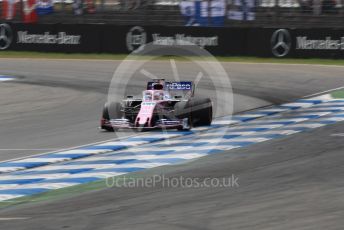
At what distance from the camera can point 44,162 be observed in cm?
1323

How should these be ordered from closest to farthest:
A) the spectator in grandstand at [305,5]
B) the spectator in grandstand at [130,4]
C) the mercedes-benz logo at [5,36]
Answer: the spectator in grandstand at [305,5]
the mercedes-benz logo at [5,36]
the spectator in grandstand at [130,4]

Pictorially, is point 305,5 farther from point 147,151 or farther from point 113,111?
point 147,151

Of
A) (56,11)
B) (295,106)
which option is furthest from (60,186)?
(56,11)

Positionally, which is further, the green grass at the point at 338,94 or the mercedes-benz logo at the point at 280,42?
the mercedes-benz logo at the point at 280,42

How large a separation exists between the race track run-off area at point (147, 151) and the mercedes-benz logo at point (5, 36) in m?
17.7

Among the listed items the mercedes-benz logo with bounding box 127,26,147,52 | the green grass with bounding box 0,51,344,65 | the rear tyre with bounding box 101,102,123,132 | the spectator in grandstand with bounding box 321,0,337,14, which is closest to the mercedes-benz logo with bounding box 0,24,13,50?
the green grass with bounding box 0,51,344,65

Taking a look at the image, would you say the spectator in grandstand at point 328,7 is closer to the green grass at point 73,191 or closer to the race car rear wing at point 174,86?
the race car rear wing at point 174,86

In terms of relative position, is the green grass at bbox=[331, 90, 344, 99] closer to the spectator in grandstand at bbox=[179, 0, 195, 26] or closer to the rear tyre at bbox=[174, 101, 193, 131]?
the rear tyre at bbox=[174, 101, 193, 131]

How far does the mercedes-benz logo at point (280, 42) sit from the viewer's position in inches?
1177

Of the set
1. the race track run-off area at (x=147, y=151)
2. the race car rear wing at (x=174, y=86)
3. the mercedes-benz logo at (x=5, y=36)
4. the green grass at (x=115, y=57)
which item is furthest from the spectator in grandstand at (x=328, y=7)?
the race car rear wing at (x=174, y=86)

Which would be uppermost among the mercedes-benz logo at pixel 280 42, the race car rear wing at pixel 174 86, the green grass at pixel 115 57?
the race car rear wing at pixel 174 86

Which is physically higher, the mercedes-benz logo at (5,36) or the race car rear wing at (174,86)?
the race car rear wing at (174,86)

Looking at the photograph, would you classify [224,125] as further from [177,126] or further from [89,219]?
[89,219]

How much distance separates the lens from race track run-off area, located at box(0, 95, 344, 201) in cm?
1186
